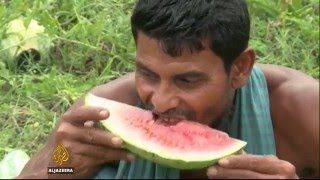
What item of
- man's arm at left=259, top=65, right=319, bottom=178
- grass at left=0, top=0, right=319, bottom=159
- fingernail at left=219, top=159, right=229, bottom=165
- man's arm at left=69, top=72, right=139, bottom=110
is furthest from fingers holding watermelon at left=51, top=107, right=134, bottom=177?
grass at left=0, top=0, right=319, bottom=159

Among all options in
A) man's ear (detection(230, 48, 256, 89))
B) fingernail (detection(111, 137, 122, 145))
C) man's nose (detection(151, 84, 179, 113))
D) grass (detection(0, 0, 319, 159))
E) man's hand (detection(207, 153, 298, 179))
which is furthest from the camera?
grass (detection(0, 0, 319, 159))

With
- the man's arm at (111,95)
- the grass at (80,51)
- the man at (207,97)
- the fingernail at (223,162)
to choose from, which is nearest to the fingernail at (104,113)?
the man at (207,97)

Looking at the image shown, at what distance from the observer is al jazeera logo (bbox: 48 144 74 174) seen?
2.25 m

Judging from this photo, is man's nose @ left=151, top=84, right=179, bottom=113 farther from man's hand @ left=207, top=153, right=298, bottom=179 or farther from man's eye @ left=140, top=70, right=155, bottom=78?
man's hand @ left=207, top=153, right=298, bottom=179

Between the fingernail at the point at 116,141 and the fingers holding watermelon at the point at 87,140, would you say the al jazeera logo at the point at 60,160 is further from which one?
the fingernail at the point at 116,141

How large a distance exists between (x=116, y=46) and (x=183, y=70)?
1.66 meters

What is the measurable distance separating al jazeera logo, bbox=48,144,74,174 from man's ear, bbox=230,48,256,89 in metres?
0.62

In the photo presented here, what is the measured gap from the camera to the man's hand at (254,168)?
1965 mm

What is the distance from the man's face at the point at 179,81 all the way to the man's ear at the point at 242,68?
0.11 m

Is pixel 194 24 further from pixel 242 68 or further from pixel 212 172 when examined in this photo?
pixel 212 172

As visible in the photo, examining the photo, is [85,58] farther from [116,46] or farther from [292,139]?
[292,139]

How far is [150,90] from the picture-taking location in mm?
2268

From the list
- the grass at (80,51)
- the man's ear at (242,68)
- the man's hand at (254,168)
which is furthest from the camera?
the grass at (80,51)

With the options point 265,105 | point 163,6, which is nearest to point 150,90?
point 163,6
